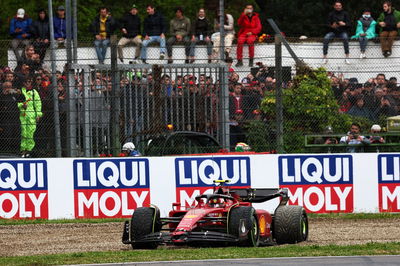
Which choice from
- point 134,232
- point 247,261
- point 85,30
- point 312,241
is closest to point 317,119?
point 312,241

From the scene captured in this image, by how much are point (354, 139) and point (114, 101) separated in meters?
3.98

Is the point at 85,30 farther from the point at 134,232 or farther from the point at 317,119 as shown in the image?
the point at 134,232

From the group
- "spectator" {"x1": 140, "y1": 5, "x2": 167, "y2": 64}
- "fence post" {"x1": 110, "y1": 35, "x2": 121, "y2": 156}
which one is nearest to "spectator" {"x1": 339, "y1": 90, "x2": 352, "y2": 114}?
"fence post" {"x1": 110, "y1": 35, "x2": 121, "y2": 156}

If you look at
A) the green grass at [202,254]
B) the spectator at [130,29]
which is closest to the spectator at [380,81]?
the green grass at [202,254]

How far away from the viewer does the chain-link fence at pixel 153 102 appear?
655 inches

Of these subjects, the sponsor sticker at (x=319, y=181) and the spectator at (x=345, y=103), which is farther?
the spectator at (x=345, y=103)

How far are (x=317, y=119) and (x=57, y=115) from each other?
421cm

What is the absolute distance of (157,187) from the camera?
16641 millimetres

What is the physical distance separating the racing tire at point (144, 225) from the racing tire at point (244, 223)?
0.96 metres

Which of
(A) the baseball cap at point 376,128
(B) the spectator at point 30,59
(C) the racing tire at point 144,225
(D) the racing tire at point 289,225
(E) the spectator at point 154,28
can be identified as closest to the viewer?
(C) the racing tire at point 144,225

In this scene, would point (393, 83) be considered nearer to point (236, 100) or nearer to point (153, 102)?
point (236, 100)

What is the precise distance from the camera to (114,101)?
55.3ft

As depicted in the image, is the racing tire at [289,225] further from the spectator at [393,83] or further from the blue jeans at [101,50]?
the blue jeans at [101,50]

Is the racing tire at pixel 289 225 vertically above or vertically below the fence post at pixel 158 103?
below
